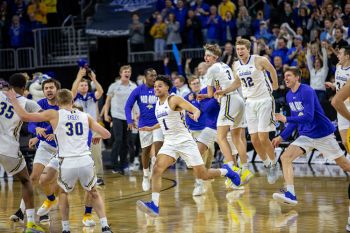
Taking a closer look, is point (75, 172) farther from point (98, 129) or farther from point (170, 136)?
point (170, 136)

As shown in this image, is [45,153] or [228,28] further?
[228,28]

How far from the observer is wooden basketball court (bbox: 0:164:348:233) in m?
11.0

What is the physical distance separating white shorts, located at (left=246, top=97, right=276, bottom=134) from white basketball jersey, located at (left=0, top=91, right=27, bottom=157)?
15.3ft

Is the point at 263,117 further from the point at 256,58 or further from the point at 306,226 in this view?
the point at 306,226

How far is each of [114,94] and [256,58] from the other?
5928 millimetres

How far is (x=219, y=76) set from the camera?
14914mm

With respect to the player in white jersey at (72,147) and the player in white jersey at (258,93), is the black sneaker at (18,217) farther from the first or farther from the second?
the player in white jersey at (258,93)

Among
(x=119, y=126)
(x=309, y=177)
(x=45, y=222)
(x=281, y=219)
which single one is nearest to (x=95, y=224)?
(x=45, y=222)

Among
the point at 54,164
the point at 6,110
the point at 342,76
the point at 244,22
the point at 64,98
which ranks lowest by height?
the point at 54,164

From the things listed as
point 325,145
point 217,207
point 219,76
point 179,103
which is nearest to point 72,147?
point 179,103

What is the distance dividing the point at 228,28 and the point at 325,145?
1122 centimetres

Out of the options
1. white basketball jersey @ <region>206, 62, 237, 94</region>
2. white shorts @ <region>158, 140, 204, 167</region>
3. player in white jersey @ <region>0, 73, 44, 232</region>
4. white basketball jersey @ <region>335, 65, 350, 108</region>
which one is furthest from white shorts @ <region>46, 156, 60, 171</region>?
white basketball jersey @ <region>335, 65, 350, 108</region>

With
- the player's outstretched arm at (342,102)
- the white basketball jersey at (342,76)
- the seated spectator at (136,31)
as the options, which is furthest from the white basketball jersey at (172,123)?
the seated spectator at (136,31)

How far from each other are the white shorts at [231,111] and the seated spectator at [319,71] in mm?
5359
